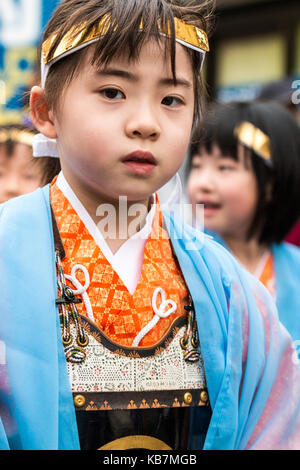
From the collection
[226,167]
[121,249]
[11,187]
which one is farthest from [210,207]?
[121,249]

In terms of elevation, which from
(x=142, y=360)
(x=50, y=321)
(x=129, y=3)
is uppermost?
(x=129, y=3)

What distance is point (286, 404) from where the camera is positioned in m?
1.58

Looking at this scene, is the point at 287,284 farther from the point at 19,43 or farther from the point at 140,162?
the point at 19,43

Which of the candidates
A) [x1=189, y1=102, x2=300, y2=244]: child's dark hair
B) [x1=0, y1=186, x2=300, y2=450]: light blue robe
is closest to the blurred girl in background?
[x1=189, y1=102, x2=300, y2=244]: child's dark hair

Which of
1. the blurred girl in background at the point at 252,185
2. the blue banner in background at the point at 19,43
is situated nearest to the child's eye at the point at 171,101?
the blurred girl in background at the point at 252,185

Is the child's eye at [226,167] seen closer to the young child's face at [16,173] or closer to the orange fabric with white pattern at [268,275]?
the orange fabric with white pattern at [268,275]

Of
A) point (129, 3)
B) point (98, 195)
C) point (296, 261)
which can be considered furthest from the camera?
point (296, 261)

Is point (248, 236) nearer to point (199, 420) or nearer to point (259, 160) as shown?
point (259, 160)

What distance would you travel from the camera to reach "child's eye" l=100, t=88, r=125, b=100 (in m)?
1.42

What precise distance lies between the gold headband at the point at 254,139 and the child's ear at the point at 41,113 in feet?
5.70

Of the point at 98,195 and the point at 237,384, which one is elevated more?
the point at 98,195

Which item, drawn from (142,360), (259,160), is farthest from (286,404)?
(259,160)

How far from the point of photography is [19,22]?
395cm
